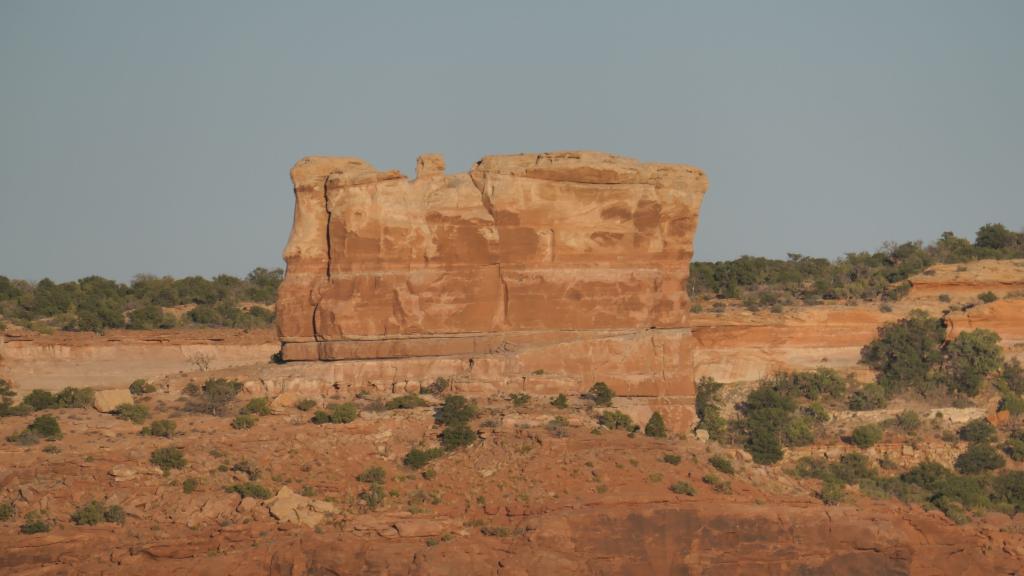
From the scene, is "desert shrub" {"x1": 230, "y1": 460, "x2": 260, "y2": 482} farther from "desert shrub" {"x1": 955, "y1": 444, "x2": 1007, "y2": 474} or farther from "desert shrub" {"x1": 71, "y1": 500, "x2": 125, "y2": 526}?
"desert shrub" {"x1": 955, "y1": 444, "x2": 1007, "y2": 474}

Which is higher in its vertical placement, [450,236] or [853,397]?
[450,236]

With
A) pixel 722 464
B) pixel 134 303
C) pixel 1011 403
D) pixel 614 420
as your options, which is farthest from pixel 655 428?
pixel 134 303

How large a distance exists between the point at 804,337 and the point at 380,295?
2059cm

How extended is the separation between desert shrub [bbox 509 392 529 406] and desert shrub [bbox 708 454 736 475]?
15.9 ft

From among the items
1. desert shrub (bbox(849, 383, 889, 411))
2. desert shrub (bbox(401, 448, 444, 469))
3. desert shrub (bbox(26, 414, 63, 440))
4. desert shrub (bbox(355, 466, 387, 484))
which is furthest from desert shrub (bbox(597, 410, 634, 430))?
desert shrub (bbox(849, 383, 889, 411))

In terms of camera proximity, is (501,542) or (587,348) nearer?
(501,542)

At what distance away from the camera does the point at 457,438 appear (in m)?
37.9

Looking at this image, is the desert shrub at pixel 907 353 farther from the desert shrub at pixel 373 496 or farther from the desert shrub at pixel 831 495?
the desert shrub at pixel 373 496

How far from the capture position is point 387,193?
43.3 metres

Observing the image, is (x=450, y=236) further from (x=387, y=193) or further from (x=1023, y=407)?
(x=1023, y=407)

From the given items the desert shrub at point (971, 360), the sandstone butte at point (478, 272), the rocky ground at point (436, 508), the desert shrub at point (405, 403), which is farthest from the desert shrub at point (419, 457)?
the desert shrub at point (971, 360)

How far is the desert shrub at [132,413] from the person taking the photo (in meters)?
40.3

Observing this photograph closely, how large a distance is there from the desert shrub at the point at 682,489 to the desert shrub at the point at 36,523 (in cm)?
1327

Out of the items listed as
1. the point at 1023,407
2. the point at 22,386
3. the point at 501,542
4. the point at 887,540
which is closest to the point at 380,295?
the point at 501,542
